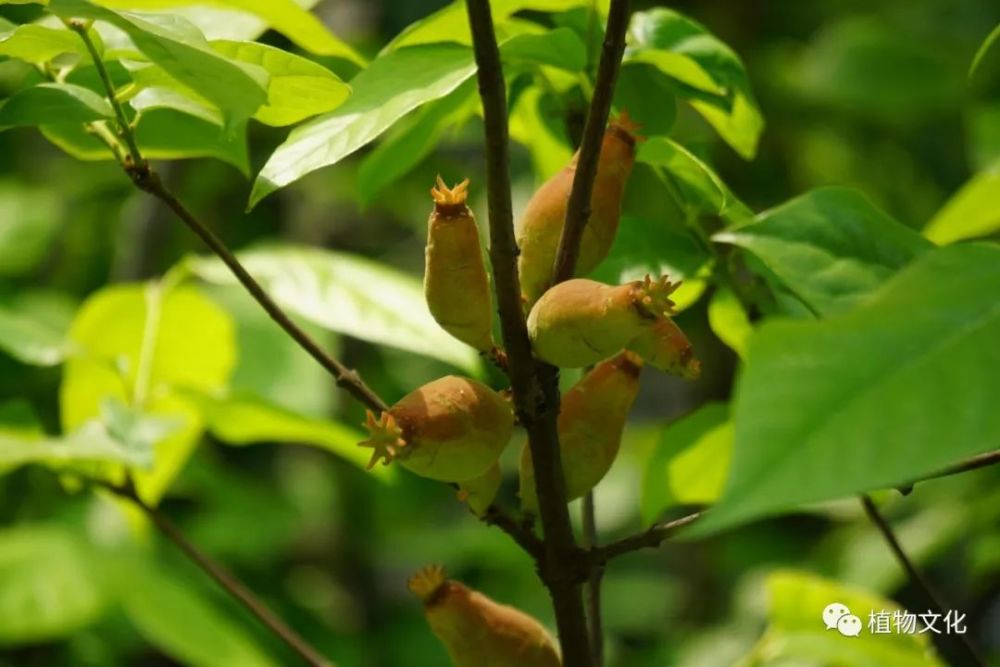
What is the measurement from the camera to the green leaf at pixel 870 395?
0.97ft

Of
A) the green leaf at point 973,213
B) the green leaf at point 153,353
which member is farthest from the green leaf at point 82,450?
the green leaf at point 973,213

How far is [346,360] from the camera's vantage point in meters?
1.82

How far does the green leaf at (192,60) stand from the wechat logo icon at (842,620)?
505 mm

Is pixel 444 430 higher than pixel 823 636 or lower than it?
higher

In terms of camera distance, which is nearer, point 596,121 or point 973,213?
point 596,121

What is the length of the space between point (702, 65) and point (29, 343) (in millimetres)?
450

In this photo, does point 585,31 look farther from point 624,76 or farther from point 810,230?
point 810,230

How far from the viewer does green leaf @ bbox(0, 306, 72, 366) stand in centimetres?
79

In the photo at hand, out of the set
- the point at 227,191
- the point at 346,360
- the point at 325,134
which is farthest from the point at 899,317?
the point at 227,191

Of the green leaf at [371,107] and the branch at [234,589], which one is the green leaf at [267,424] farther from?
the green leaf at [371,107]

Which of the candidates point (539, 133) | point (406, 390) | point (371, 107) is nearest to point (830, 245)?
point (371, 107)

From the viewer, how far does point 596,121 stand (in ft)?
1.44

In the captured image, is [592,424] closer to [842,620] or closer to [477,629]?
[477,629]

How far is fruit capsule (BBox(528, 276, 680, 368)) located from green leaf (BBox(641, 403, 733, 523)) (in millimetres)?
243
